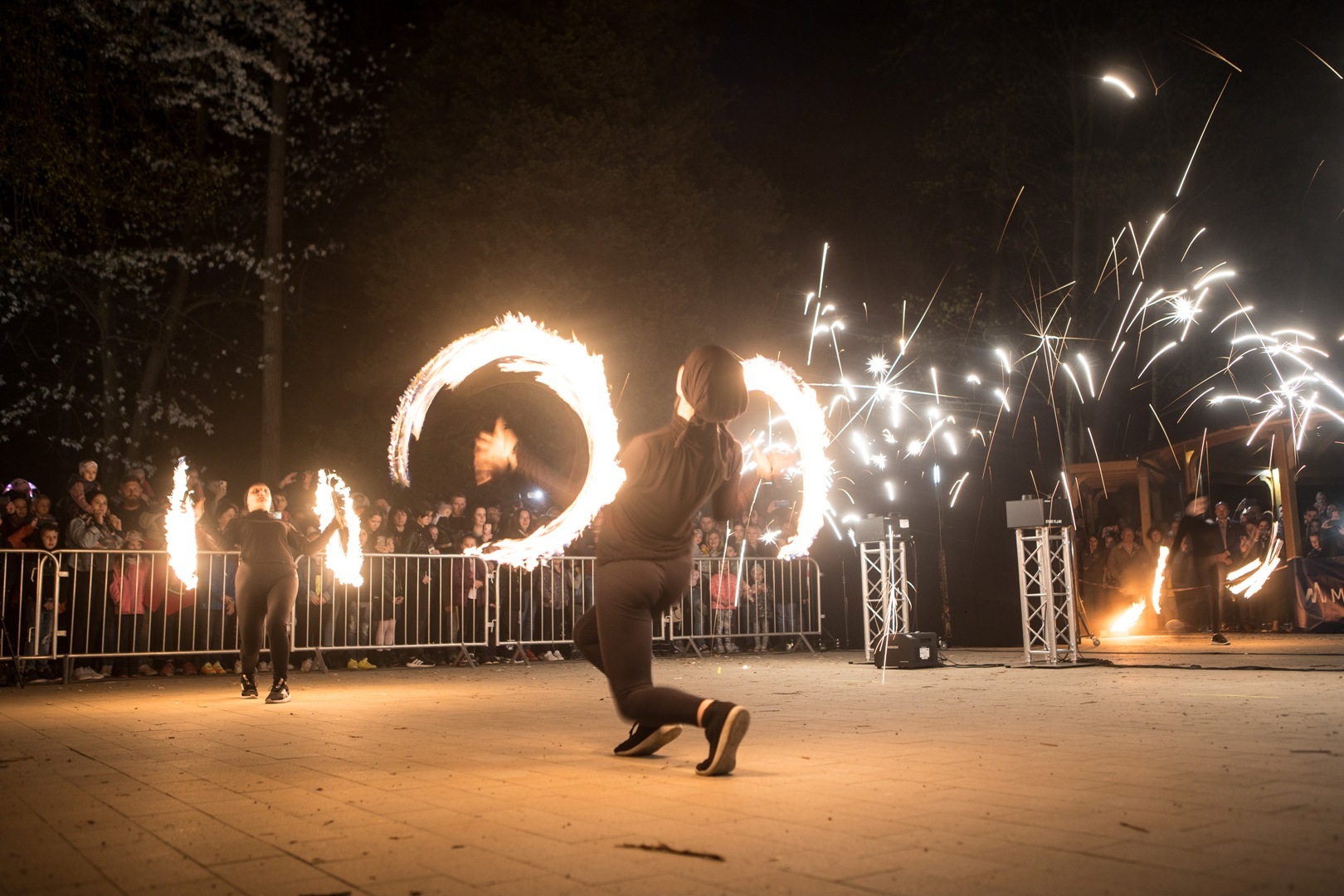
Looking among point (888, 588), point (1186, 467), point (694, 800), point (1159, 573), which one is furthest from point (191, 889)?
point (1186, 467)

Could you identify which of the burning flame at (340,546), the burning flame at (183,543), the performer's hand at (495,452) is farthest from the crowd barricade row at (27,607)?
the performer's hand at (495,452)

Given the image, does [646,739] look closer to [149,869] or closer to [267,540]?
[149,869]

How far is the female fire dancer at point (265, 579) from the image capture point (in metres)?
9.88

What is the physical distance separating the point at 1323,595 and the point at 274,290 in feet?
63.1

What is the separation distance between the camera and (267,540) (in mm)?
9914

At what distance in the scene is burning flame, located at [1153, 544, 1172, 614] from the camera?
18469 millimetres

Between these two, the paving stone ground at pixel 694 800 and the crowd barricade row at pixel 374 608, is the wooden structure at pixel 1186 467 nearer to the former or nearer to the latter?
the crowd barricade row at pixel 374 608

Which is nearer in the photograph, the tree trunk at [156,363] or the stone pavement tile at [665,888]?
the stone pavement tile at [665,888]

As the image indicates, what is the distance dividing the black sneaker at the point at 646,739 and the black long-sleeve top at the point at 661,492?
34.8 inches

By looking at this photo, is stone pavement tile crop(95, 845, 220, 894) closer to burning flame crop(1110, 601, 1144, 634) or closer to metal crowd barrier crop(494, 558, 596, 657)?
metal crowd barrier crop(494, 558, 596, 657)

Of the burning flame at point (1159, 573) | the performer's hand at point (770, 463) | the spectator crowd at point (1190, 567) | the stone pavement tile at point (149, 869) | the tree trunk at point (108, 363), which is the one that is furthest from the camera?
the tree trunk at point (108, 363)

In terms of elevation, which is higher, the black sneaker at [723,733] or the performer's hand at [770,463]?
the performer's hand at [770,463]

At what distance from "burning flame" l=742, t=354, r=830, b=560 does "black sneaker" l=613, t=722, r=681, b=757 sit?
7193mm

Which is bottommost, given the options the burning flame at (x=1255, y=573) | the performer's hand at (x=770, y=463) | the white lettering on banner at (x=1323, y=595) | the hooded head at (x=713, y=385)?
the white lettering on banner at (x=1323, y=595)
